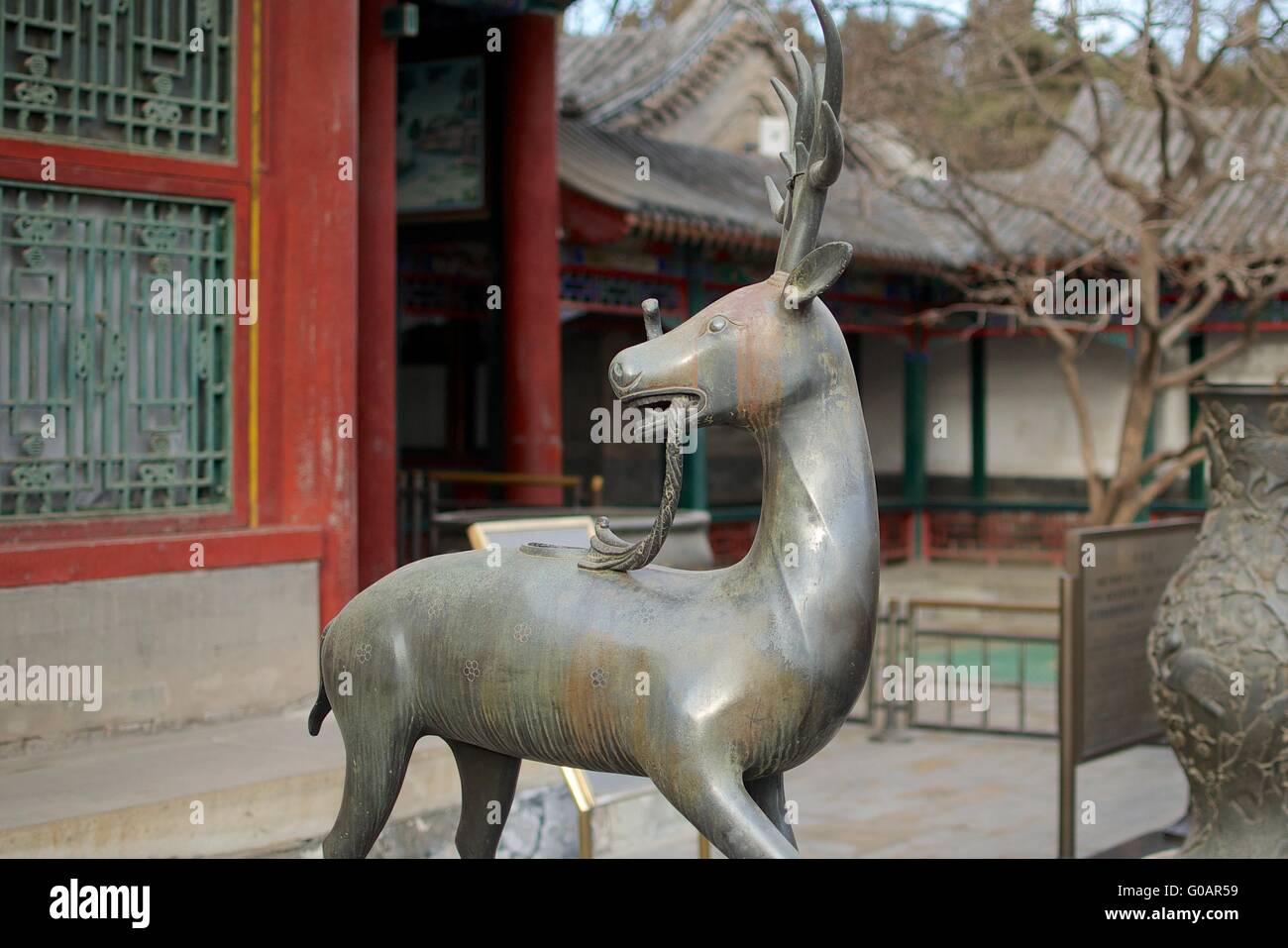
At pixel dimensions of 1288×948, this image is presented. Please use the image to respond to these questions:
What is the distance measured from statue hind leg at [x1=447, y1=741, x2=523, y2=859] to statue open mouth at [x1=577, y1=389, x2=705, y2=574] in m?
0.52

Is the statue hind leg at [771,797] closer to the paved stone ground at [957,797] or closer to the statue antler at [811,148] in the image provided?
the statue antler at [811,148]

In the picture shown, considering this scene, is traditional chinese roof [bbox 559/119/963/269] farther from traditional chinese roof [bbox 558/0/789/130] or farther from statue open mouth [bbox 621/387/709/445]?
statue open mouth [bbox 621/387/709/445]

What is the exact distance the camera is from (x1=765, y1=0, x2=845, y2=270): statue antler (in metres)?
2.17

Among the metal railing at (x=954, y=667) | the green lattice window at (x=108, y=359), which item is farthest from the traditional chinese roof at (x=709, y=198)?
the green lattice window at (x=108, y=359)

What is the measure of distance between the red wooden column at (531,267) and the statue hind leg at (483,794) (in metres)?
5.64

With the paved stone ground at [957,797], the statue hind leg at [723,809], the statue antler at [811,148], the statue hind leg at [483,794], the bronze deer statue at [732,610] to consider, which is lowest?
the paved stone ground at [957,797]

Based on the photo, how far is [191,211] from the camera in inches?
205

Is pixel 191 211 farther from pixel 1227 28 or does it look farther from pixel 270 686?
pixel 1227 28

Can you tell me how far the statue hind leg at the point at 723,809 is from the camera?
2.12m

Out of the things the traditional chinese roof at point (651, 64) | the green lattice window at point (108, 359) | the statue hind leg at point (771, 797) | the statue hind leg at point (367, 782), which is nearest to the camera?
the statue hind leg at point (771, 797)

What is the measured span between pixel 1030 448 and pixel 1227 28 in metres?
6.69

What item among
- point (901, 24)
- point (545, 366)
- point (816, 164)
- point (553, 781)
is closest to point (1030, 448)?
point (901, 24)

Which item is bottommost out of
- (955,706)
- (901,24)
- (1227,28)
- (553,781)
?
(955,706)

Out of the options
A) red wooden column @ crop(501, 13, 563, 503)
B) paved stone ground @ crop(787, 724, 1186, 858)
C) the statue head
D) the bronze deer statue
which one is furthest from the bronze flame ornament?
red wooden column @ crop(501, 13, 563, 503)
